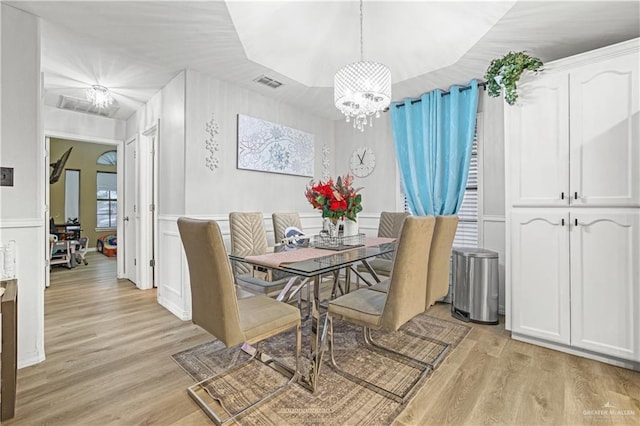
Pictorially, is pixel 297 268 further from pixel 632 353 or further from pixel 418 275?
pixel 632 353

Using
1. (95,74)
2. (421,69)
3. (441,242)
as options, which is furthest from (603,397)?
→ (95,74)

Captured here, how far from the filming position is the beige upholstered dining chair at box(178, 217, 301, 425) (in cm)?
138

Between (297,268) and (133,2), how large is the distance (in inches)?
83.0

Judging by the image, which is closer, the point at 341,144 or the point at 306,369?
the point at 306,369

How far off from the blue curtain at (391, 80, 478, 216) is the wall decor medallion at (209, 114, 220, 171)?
227 cm

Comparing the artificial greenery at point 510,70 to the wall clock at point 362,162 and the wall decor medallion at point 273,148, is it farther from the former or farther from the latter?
the wall decor medallion at point 273,148

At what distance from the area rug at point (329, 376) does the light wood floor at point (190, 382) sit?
0.43 ft

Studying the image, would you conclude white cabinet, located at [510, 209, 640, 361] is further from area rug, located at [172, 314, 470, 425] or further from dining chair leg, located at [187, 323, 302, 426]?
dining chair leg, located at [187, 323, 302, 426]

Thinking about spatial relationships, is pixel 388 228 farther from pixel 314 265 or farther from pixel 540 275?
pixel 314 265

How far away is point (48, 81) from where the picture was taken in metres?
3.18

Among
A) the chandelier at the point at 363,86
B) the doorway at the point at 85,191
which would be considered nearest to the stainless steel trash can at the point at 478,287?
the chandelier at the point at 363,86

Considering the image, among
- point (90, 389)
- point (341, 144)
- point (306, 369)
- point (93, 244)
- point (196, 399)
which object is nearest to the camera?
point (196, 399)

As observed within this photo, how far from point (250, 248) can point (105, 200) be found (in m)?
7.72

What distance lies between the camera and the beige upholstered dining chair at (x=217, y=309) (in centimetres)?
138
